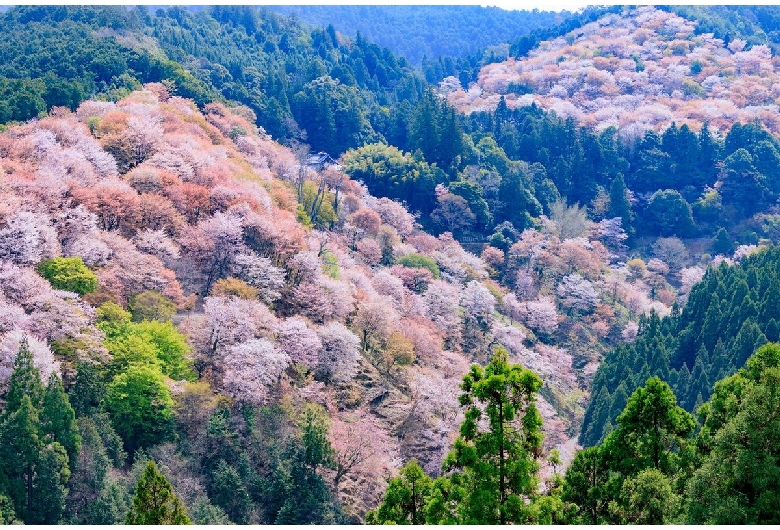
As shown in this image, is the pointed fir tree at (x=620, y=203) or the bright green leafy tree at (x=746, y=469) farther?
the pointed fir tree at (x=620, y=203)

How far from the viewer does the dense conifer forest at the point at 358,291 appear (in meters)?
21.5

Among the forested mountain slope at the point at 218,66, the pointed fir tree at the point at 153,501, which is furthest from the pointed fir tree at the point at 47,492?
the forested mountain slope at the point at 218,66

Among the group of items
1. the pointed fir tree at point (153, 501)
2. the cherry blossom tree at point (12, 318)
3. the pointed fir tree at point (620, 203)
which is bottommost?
the pointed fir tree at point (620, 203)

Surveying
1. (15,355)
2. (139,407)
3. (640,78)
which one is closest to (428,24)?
(640,78)

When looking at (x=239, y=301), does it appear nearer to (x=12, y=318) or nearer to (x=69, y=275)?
(x=69, y=275)

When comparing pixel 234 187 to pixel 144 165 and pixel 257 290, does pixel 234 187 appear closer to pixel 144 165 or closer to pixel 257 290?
pixel 144 165

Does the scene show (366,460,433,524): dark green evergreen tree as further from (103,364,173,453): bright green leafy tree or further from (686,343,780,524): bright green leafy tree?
(103,364,173,453): bright green leafy tree

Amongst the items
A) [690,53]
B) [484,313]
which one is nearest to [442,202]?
[484,313]

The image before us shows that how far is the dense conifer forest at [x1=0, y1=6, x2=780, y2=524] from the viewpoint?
70.4 ft

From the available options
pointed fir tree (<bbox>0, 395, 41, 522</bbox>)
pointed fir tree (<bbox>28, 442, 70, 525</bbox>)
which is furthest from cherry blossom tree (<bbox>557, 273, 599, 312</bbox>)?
pointed fir tree (<bbox>0, 395, 41, 522</bbox>)

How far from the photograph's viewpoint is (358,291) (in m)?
52.8

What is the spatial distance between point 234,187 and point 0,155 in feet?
39.9

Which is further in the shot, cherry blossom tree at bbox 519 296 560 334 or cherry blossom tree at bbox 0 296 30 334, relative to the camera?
cherry blossom tree at bbox 519 296 560 334

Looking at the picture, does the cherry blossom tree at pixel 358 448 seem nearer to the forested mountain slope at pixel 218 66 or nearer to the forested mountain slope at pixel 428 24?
the forested mountain slope at pixel 218 66
